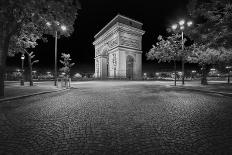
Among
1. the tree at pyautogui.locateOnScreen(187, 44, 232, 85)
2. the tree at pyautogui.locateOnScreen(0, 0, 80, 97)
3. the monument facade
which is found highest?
the monument facade

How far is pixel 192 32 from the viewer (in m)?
13.4

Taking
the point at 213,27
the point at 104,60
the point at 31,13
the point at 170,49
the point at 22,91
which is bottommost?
the point at 22,91

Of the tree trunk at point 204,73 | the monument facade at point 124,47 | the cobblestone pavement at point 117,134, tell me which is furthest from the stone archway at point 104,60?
the cobblestone pavement at point 117,134

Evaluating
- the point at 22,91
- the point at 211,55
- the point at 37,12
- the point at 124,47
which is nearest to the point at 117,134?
the point at 37,12

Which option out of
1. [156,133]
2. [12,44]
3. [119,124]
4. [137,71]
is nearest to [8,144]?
[119,124]

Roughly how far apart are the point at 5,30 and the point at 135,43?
44901 millimetres

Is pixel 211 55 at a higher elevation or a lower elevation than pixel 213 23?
lower

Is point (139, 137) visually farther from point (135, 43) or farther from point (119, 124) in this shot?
point (135, 43)

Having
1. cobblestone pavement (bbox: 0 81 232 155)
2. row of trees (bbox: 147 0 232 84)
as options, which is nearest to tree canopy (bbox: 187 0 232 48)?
row of trees (bbox: 147 0 232 84)

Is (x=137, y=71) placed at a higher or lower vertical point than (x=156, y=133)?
higher

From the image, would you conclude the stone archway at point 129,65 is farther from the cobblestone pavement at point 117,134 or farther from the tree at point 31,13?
the cobblestone pavement at point 117,134

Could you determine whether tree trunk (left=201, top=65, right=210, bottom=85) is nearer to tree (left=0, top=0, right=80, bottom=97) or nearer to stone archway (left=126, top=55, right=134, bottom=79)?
tree (left=0, top=0, right=80, bottom=97)

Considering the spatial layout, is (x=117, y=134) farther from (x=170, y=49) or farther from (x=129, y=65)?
(x=129, y=65)

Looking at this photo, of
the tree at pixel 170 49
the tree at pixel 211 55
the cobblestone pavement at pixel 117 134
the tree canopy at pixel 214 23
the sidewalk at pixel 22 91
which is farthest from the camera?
the tree at pixel 170 49
